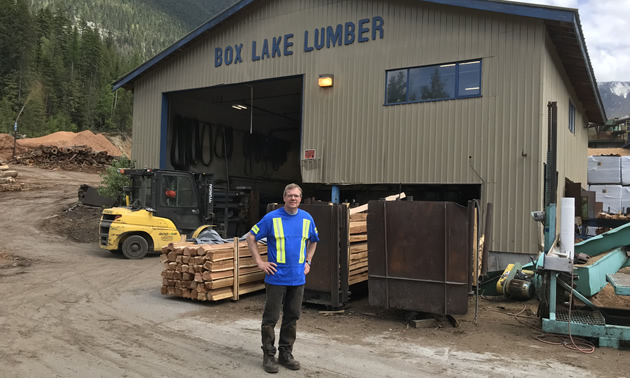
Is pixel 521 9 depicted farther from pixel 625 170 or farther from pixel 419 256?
pixel 625 170

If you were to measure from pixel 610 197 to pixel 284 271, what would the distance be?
22115 millimetres

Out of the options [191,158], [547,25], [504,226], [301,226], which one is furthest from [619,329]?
[191,158]

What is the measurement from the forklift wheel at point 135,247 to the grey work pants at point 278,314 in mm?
A: 9597

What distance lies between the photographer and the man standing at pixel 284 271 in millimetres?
5047

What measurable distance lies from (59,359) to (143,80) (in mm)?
14879

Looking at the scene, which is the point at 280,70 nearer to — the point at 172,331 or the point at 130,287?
the point at 130,287

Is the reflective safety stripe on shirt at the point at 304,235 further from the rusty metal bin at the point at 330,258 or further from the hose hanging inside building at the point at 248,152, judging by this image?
the hose hanging inside building at the point at 248,152

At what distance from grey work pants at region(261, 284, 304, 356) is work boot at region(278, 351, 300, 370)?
0.04 meters

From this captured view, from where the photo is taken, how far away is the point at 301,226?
5184mm

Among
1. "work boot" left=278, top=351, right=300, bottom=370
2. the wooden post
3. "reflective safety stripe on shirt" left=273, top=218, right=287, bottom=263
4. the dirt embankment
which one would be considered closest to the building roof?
the wooden post

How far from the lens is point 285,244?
16.6 ft

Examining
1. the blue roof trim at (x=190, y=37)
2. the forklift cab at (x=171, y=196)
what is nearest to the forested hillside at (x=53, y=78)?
the blue roof trim at (x=190, y=37)

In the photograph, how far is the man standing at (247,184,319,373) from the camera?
505cm

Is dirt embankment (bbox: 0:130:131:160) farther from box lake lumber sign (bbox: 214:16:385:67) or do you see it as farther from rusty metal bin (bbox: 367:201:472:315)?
rusty metal bin (bbox: 367:201:472:315)
